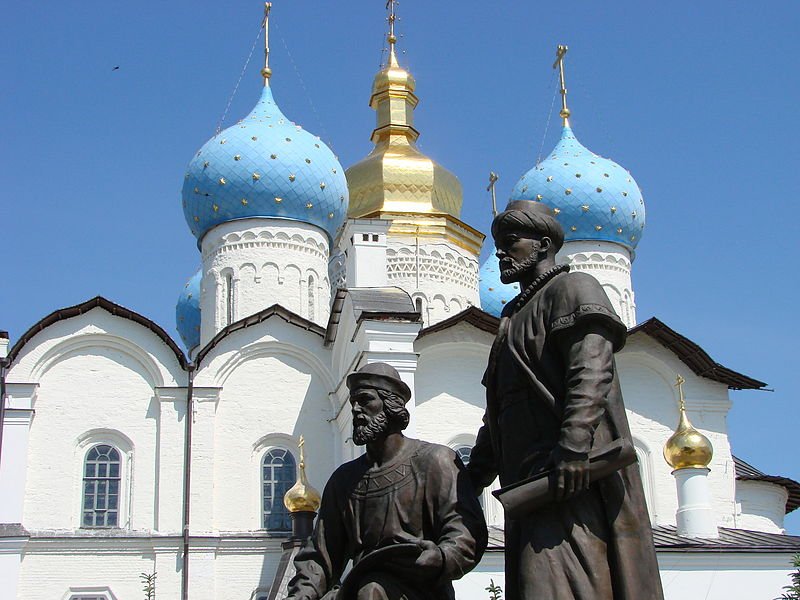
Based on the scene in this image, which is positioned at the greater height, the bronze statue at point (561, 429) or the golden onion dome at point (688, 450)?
the golden onion dome at point (688, 450)

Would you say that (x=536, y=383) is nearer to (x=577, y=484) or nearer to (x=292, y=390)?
(x=577, y=484)

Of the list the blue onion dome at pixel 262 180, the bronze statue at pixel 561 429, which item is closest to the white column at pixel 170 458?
the blue onion dome at pixel 262 180

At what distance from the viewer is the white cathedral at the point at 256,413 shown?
59.1 feet

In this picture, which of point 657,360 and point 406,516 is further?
point 657,360

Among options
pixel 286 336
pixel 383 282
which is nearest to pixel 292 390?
pixel 286 336

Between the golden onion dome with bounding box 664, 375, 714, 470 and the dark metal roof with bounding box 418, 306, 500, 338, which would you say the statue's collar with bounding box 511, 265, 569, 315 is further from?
the dark metal roof with bounding box 418, 306, 500, 338

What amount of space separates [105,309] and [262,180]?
4.01 metres

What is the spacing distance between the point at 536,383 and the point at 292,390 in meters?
16.1

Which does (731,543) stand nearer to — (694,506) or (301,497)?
(694,506)

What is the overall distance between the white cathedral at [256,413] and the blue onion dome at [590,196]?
4378 mm

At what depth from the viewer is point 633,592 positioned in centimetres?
398

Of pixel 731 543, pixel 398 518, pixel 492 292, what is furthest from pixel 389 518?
pixel 492 292

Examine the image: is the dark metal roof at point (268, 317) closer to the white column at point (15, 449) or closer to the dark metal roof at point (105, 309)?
the dark metal roof at point (105, 309)

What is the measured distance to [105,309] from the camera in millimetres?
19719
